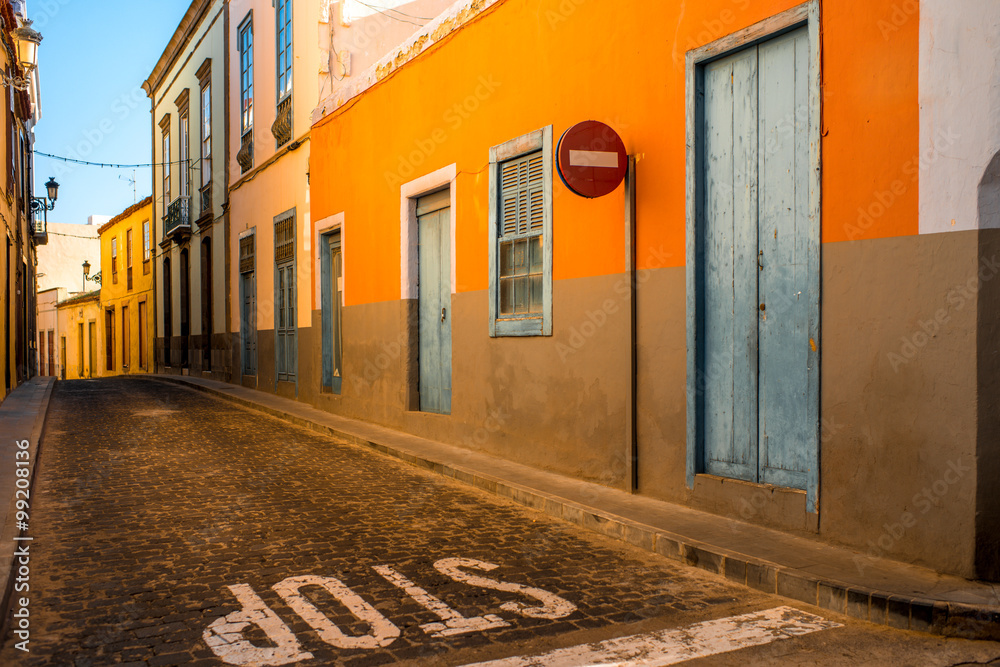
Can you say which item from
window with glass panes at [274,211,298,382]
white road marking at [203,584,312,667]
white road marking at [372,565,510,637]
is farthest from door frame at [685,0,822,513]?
window with glass panes at [274,211,298,382]

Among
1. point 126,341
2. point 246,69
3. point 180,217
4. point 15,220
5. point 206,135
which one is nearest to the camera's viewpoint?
point 15,220

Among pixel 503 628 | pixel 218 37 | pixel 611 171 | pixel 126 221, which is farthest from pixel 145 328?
pixel 503 628

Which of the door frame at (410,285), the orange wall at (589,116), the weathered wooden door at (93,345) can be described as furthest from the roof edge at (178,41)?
the door frame at (410,285)

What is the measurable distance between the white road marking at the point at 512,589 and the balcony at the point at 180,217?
20.5 m

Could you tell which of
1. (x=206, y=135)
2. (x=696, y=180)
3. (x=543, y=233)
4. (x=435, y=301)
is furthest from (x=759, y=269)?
(x=206, y=135)

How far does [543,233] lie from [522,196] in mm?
621

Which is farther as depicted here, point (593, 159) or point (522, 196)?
point (522, 196)

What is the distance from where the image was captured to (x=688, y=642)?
376 cm

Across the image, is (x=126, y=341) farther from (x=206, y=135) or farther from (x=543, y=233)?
(x=543, y=233)

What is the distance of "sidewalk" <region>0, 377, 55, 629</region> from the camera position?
15.0 ft

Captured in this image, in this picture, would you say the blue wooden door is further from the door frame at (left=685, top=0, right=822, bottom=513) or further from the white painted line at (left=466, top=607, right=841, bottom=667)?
the white painted line at (left=466, top=607, right=841, bottom=667)

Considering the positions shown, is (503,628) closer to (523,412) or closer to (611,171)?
(611,171)

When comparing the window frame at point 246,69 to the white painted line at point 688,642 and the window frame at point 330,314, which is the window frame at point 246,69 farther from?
the white painted line at point 688,642

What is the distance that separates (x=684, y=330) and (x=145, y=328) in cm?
2739
